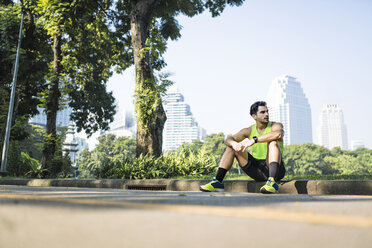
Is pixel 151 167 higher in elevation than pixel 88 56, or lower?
lower

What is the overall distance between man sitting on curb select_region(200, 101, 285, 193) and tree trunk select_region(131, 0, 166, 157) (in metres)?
5.56

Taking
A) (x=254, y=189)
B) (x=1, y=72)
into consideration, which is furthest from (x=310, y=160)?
(x=254, y=189)

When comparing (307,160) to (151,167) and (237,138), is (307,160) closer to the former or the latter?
(151,167)

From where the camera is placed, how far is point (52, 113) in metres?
15.5

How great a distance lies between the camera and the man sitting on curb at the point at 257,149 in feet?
16.7

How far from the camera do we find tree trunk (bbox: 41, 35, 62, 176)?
15344 mm

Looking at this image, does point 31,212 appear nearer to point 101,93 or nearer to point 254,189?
point 254,189

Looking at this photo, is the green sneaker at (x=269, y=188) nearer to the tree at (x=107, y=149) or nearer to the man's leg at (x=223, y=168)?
the man's leg at (x=223, y=168)

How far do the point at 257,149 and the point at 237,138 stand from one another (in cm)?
36

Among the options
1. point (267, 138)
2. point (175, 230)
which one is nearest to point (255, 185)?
point (267, 138)

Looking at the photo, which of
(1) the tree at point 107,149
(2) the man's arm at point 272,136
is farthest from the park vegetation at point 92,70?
(1) the tree at point 107,149

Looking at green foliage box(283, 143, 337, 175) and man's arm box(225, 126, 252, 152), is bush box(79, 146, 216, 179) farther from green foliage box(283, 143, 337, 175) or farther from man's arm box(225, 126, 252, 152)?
green foliage box(283, 143, 337, 175)

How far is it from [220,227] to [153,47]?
1086 centimetres

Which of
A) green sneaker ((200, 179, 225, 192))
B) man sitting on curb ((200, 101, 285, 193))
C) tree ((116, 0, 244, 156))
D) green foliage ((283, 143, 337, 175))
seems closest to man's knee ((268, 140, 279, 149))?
man sitting on curb ((200, 101, 285, 193))
